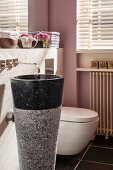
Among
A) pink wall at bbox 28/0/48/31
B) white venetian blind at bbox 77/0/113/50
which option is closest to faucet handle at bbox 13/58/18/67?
pink wall at bbox 28/0/48/31

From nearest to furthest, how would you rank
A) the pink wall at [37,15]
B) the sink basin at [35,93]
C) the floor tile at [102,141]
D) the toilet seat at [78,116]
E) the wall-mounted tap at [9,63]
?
1. the sink basin at [35,93]
2. the wall-mounted tap at [9,63]
3. the toilet seat at [78,116]
4. the pink wall at [37,15]
5. the floor tile at [102,141]

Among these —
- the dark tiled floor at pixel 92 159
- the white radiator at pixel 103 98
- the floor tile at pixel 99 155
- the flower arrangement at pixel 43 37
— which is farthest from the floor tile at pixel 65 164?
the flower arrangement at pixel 43 37

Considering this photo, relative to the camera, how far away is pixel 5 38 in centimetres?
173

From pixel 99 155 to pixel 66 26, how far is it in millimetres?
1311

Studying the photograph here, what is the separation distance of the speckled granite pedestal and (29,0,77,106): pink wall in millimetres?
1399

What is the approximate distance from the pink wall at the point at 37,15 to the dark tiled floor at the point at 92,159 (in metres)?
1.25

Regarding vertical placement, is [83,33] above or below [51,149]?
Answer: above

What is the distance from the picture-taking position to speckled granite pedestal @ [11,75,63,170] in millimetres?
1416

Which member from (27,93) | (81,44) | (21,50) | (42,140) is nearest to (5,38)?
(21,50)

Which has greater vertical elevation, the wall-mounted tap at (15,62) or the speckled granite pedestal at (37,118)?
the wall-mounted tap at (15,62)

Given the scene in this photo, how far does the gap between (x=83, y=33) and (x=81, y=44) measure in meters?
0.12

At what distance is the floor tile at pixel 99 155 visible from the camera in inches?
96.0

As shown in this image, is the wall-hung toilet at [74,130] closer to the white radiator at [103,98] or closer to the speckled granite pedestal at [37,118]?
the white radiator at [103,98]

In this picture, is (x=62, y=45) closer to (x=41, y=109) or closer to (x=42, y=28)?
(x=42, y=28)
